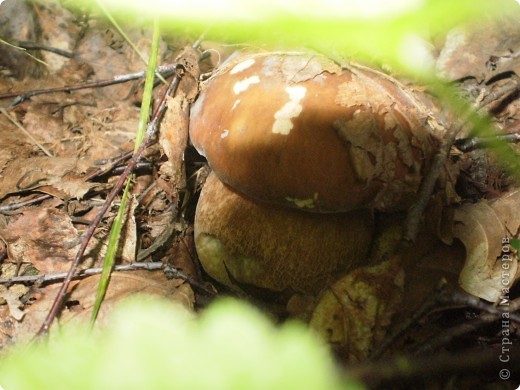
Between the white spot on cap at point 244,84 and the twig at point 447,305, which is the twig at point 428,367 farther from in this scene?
the white spot on cap at point 244,84

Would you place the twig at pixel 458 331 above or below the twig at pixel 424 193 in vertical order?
below

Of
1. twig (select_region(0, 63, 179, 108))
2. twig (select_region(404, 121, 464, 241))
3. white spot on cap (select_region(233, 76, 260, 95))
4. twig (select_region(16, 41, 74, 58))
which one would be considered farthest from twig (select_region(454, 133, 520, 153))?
twig (select_region(16, 41, 74, 58))

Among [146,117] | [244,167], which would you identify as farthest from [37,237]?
[244,167]

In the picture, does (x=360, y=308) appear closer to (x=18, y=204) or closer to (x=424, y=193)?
(x=424, y=193)

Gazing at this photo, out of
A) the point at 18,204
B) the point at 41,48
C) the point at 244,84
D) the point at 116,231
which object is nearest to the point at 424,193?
the point at 244,84

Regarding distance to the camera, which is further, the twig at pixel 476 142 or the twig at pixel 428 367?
the twig at pixel 476 142

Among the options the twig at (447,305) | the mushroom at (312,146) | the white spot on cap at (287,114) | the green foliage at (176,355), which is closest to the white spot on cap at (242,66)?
the mushroom at (312,146)

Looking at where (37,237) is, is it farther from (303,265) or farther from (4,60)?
(4,60)

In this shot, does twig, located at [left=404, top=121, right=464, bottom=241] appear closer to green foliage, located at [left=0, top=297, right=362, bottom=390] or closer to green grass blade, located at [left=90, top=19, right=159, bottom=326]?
green foliage, located at [left=0, top=297, right=362, bottom=390]
